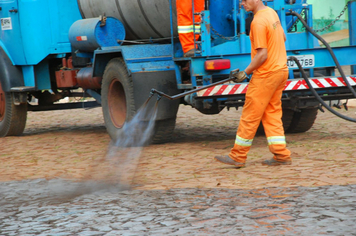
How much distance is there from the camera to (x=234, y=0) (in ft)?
25.8

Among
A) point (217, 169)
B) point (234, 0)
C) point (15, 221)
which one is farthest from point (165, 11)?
point (15, 221)

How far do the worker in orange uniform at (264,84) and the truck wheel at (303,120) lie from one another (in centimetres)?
274

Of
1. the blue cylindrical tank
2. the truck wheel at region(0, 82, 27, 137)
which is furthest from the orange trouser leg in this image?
the truck wheel at region(0, 82, 27, 137)

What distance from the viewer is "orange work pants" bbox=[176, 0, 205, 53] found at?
7.52 m

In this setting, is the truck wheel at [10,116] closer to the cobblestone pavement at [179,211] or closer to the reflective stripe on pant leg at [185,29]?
the reflective stripe on pant leg at [185,29]

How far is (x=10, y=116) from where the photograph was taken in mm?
10562

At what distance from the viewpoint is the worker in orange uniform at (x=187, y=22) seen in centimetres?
752

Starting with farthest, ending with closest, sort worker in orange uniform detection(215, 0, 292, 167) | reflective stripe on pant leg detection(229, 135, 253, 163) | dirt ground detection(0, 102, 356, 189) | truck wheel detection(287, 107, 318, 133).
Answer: truck wheel detection(287, 107, 318, 133) < reflective stripe on pant leg detection(229, 135, 253, 163) < worker in orange uniform detection(215, 0, 292, 167) < dirt ground detection(0, 102, 356, 189)

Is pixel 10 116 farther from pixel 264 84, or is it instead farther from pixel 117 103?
pixel 264 84

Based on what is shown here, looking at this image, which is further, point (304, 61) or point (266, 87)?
point (304, 61)

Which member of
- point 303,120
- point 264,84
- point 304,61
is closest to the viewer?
point 264,84

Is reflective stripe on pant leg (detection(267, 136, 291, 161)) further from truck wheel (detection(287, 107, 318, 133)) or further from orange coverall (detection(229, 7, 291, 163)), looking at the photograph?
truck wheel (detection(287, 107, 318, 133))

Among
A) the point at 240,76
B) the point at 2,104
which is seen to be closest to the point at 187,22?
the point at 240,76

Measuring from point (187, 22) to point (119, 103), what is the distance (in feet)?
6.27
